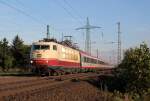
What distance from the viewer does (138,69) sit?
31891mm

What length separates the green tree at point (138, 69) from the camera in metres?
30.8

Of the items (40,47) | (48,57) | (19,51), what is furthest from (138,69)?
(19,51)

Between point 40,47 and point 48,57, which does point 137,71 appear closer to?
point 48,57

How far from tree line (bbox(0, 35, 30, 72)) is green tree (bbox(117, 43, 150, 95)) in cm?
4960

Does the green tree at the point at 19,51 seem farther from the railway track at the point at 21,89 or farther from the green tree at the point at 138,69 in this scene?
the railway track at the point at 21,89

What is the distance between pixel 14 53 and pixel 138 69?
73.0 metres

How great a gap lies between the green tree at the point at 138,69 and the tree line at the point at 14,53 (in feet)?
163

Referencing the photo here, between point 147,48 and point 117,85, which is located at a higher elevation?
point 147,48

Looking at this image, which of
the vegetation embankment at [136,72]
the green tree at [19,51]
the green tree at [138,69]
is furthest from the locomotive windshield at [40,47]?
the green tree at [19,51]

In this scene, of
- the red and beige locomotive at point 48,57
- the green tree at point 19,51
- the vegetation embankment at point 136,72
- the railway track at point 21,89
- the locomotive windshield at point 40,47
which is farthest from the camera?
the green tree at point 19,51

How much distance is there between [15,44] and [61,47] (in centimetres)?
6694

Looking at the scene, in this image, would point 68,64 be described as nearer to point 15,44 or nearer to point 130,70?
point 130,70

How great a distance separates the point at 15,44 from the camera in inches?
4190

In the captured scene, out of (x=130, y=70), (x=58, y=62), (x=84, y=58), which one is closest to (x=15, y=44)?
(x=84, y=58)
